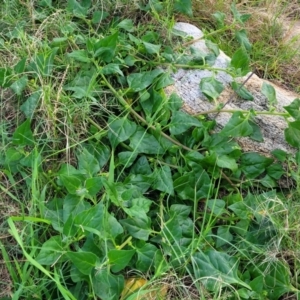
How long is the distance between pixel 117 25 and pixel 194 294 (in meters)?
1.19

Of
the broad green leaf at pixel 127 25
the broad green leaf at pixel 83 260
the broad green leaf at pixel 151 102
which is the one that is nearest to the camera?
the broad green leaf at pixel 83 260

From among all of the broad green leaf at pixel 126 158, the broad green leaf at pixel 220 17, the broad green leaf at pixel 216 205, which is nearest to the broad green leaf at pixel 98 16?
the broad green leaf at pixel 220 17

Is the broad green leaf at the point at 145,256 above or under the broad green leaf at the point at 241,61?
under

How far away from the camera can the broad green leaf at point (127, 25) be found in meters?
2.16

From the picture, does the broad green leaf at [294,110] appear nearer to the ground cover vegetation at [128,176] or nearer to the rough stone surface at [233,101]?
the ground cover vegetation at [128,176]

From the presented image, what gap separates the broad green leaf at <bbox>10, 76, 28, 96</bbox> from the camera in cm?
189

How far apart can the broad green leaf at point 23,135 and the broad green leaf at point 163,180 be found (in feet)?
1.52

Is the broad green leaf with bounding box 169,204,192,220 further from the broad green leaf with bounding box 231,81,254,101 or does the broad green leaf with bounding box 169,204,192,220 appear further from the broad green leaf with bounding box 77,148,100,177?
the broad green leaf with bounding box 231,81,254,101

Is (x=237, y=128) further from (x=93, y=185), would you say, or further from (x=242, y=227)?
Result: (x=93, y=185)

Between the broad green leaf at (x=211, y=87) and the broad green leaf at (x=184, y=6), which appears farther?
the broad green leaf at (x=184, y=6)

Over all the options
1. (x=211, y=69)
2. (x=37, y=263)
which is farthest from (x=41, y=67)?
(x=37, y=263)

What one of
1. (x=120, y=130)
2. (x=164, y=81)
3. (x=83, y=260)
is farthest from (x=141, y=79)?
(x=83, y=260)

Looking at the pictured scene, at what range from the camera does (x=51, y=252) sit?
1535 mm

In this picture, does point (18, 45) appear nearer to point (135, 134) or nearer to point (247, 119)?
point (135, 134)
